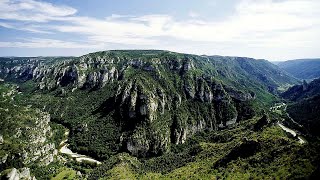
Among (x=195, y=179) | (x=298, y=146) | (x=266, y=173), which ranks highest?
(x=298, y=146)

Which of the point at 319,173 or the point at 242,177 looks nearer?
the point at 319,173

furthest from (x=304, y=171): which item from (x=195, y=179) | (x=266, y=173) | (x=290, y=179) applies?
(x=195, y=179)

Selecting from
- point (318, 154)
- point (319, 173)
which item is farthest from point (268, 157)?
point (319, 173)

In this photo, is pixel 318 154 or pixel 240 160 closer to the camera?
pixel 318 154

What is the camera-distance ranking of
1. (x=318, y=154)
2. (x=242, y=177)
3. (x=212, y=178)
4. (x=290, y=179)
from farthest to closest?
(x=212, y=178) < (x=242, y=177) < (x=318, y=154) < (x=290, y=179)

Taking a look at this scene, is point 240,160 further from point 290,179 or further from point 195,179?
point 290,179

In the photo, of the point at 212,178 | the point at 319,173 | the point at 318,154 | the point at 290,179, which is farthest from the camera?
the point at 212,178

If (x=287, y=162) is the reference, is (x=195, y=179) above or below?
below

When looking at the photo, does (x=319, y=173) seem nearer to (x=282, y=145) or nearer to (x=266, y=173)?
(x=266, y=173)

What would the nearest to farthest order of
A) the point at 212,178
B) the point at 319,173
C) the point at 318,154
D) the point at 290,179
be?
the point at 319,173 < the point at 290,179 < the point at 318,154 < the point at 212,178
